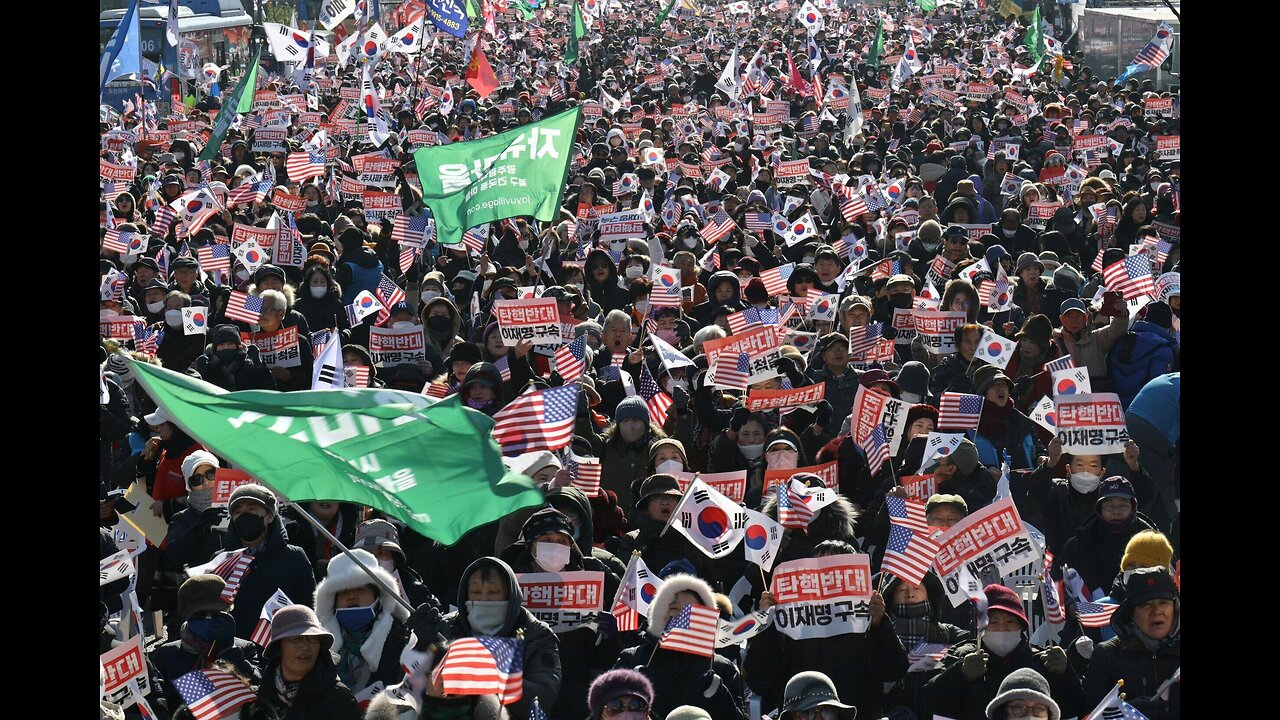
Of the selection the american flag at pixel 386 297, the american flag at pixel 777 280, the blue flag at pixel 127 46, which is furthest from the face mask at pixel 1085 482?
the blue flag at pixel 127 46

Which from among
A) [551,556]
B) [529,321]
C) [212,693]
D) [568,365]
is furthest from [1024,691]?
[529,321]

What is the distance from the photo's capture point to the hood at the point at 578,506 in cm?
794

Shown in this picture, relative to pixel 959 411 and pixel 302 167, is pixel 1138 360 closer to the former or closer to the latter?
pixel 959 411

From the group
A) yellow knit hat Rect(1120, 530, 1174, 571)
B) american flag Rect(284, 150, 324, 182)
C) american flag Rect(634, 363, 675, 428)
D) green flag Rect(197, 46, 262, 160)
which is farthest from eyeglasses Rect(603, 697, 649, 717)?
green flag Rect(197, 46, 262, 160)

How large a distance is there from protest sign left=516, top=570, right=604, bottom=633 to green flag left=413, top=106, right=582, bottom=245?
6870mm

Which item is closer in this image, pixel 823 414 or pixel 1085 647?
pixel 1085 647

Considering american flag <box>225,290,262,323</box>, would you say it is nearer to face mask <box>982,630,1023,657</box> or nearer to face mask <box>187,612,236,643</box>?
face mask <box>187,612,236,643</box>

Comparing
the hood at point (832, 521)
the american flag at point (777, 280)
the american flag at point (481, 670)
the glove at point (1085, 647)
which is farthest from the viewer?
the american flag at point (777, 280)

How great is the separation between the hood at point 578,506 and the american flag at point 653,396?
1858mm

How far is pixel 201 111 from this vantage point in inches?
1182

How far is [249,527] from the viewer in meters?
7.61

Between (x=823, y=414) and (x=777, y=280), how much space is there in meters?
3.29

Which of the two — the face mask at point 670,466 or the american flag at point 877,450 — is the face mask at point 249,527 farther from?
the american flag at point 877,450

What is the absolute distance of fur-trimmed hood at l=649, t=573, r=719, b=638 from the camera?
21.2 ft
